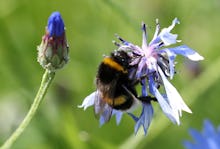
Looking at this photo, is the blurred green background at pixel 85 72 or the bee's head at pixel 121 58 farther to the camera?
the blurred green background at pixel 85 72

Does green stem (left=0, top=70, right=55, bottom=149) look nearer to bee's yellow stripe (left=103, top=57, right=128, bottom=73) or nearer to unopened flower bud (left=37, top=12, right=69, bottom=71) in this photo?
unopened flower bud (left=37, top=12, right=69, bottom=71)

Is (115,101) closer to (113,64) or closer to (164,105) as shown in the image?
(113,64)

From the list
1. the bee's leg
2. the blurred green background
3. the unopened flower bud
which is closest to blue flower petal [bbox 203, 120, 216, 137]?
the blurred green background

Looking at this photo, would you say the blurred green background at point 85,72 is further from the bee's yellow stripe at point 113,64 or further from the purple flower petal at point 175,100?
the purple flower petal at point 175,100

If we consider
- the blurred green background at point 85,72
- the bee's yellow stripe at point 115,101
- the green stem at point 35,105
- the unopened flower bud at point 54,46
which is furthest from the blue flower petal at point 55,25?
the blurred green background at point 85,72

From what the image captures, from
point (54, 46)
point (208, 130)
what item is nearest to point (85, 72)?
point (208, 130)

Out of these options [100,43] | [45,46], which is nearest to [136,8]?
[100,43]
